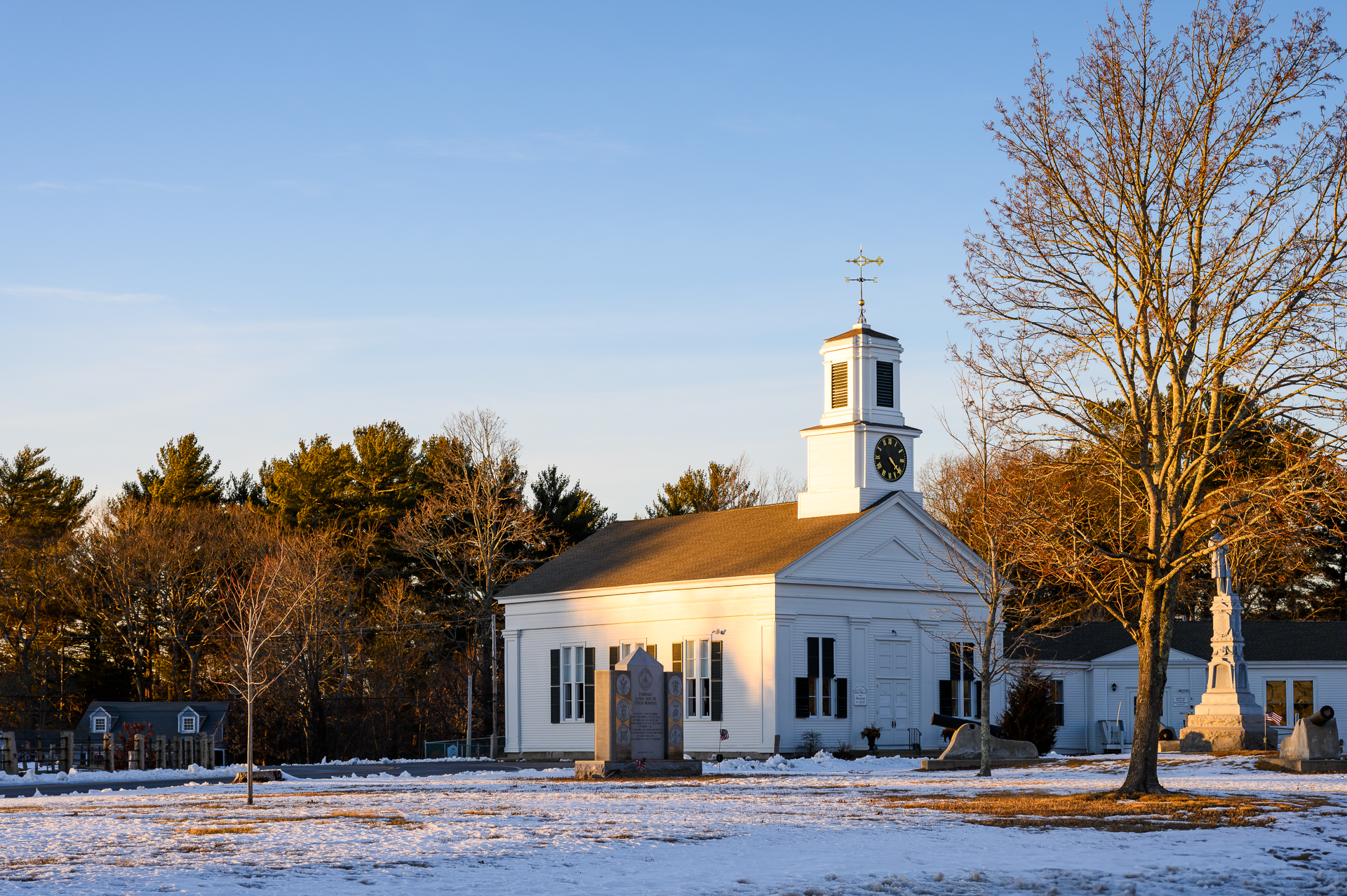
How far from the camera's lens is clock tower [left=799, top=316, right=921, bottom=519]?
43719mm

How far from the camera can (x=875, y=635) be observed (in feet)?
138

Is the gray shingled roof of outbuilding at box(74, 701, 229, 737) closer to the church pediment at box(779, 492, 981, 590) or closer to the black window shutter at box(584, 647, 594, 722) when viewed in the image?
the black window shutter at box(584, 647, 594, 722)

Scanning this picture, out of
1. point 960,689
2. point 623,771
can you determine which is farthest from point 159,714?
point 623,771

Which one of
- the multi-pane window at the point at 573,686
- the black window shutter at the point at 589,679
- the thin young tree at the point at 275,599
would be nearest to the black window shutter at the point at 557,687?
the multi-pane window at the point at 573,686

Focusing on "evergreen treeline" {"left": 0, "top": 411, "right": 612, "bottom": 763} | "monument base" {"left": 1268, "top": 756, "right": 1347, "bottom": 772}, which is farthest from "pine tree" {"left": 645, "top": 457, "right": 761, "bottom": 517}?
"monument base" {"left": 1268, "top": 756, "right": 1347, "bottom": 772}

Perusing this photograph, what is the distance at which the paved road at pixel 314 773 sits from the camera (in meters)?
28.7

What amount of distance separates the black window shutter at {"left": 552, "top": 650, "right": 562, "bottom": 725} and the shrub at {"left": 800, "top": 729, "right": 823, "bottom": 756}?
8395mm

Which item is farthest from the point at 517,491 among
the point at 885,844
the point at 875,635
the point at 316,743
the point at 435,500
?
the point at 885,844

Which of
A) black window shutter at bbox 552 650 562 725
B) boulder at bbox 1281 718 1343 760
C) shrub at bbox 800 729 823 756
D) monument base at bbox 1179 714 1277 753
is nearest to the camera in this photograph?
boulder at bbox 1281 718 1343 760

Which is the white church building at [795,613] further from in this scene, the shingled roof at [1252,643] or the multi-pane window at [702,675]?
the shingled roof at [1252,643]

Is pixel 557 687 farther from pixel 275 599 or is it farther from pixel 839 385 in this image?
pixel 275 599

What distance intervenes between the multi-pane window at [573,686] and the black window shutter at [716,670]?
17.2ft

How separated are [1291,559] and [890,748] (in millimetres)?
23144

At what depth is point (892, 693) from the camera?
1665 inches
